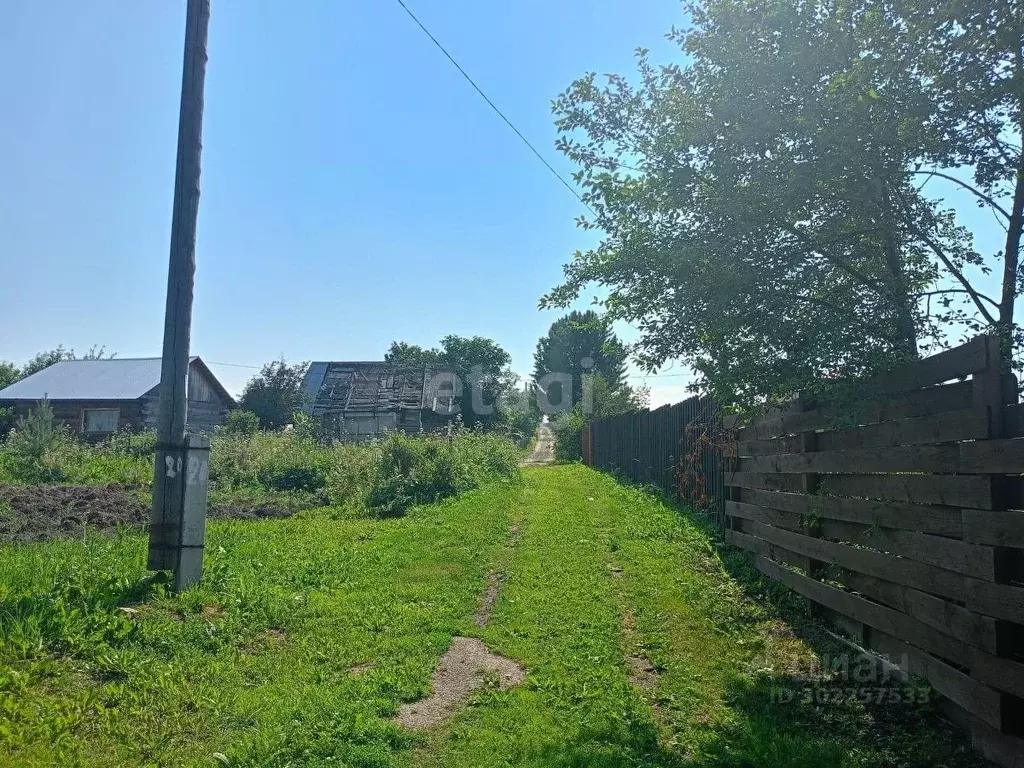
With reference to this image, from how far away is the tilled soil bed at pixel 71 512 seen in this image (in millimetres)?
10203

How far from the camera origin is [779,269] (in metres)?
4.92

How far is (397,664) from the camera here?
5195 mm

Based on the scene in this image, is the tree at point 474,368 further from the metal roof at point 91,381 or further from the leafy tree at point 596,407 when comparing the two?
the metal roof at point 91,381

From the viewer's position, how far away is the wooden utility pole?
6844mm

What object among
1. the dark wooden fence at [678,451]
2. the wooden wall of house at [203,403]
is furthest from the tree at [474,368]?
the dark wooden fence at [678,451]

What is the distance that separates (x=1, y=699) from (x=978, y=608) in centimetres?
523

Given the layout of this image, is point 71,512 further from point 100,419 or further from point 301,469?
point 100,419

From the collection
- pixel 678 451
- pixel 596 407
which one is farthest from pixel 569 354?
pixel 678 451

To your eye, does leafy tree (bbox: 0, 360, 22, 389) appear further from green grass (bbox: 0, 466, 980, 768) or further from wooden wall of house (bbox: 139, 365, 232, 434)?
green grass (bbox: 0, 466, 980, 768)

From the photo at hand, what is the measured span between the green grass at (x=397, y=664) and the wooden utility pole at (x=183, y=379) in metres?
0.39

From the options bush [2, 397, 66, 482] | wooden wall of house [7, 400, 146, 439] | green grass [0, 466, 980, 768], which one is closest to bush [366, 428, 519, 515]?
green grass [0, 466, 980, 768]

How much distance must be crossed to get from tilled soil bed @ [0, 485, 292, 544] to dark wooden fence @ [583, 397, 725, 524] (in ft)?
24.1

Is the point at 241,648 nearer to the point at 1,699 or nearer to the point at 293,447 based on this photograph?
the point at 1,699

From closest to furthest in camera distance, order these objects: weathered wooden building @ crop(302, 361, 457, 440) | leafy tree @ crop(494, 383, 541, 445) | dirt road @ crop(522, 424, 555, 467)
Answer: weathered wooden building @ crop(302, 361, 457, 440) → dirt road @ crop(522, 424, 555, 467) → leafy tree @ crop(494, 383, 541, 445)
